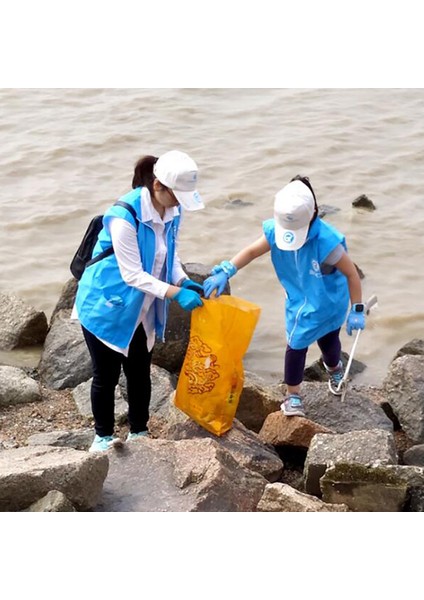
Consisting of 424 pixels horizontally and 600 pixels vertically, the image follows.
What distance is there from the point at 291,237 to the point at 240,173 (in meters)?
5.81

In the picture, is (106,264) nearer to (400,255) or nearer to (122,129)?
(400,255)

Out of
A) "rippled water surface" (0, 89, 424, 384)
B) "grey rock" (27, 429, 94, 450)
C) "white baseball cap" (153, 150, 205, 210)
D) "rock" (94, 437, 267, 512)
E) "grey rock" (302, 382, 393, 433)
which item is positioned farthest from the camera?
"rippled water surface" (0, 89, 424, 384)

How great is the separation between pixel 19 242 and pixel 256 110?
4.17 meters

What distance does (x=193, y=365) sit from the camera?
4547 millimetres

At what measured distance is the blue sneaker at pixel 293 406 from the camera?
195 inches

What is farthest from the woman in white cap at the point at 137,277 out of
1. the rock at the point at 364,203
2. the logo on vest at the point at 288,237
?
the rock at the point at 364,203

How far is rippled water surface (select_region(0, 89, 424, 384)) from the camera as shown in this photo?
25.8ft

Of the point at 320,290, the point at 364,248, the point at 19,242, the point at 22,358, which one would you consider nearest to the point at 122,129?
the point at 19,242

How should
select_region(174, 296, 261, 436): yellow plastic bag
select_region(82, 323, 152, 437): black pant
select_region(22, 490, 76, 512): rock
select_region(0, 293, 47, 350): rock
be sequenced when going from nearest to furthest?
select_region(22, 490, 76, 512): rock < select_region(82, 323, 152, 437): black pant < select_region(174, 296, 261, 436): yellow plastic bag < select_region(0, 293, 47, 350): rock

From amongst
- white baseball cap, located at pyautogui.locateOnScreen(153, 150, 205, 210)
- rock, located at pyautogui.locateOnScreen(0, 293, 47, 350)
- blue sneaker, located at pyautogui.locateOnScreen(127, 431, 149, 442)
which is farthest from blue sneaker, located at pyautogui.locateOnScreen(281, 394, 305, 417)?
rock, located at pyautogui.locateOnScreen(0, 293, 47, 350)

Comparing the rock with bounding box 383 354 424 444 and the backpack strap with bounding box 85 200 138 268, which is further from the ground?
the backpack strap with bounding box 85 200 138 268

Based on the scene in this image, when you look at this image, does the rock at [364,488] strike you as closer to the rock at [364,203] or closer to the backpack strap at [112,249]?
the backpack strap at [112,249]

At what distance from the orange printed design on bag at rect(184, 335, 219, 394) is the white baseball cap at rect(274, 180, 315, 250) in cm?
62

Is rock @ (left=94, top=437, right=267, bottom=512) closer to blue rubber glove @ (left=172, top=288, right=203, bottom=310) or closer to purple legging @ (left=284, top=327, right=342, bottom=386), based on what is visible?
blue rubber glove @ (left=172, top=288, right=203, bottom=310)
